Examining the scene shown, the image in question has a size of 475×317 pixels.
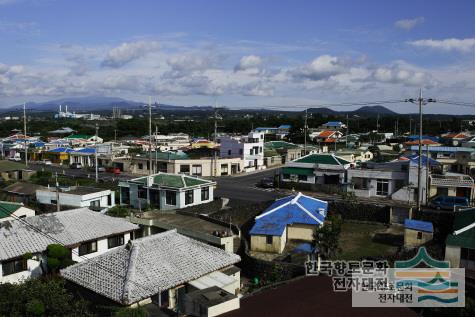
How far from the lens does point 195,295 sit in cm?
1180

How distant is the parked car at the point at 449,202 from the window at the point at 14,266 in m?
26.2

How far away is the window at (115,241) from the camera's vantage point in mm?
20438

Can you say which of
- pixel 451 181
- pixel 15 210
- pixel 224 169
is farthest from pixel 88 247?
pixel 224 169

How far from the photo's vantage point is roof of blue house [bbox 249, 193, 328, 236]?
901 inches

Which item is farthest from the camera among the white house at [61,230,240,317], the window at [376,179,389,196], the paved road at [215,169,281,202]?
the paved road at [215,169,281,202]

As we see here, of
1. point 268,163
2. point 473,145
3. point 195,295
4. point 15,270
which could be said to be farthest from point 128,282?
point 473,145

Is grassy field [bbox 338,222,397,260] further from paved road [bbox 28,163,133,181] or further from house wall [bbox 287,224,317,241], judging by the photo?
paved road [bbox 28,163,133,181]

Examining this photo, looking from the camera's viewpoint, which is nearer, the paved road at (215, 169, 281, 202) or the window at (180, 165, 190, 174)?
the paved road at (215, 169, 281, 202)

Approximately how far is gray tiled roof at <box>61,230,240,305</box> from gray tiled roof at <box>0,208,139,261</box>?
3.61m

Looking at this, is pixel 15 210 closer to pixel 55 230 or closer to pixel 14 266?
pixel 55 230

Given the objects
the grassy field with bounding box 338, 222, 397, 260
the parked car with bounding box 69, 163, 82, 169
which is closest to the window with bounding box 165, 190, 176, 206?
the grassy field with bounding box 338, 222, 397, 260

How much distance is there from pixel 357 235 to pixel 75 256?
15.7 metres

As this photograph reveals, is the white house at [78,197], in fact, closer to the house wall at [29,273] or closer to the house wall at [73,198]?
the house wall at [73,198]

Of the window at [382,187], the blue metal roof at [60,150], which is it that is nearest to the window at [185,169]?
the window at [382,187]
